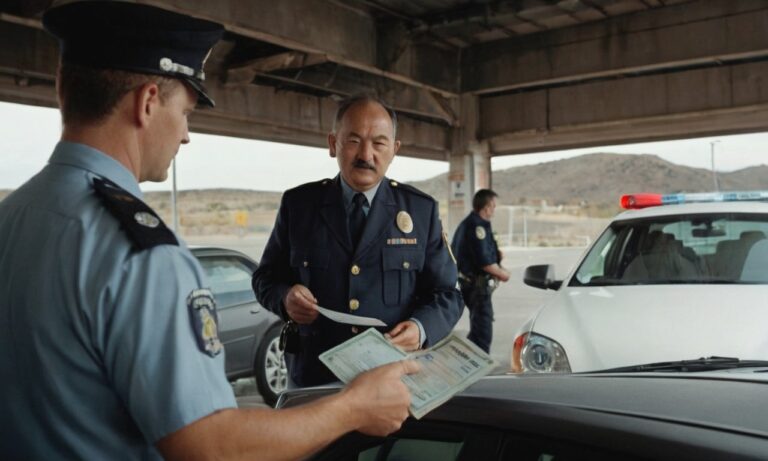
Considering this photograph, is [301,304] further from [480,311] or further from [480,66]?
[480,66]

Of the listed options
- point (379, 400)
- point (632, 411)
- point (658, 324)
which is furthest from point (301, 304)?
point (658, 324)

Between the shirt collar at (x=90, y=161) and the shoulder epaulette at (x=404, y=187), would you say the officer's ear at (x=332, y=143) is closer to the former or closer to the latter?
the shoulder epaulette at (x=404, y=187)

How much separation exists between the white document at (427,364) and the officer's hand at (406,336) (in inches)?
29.7

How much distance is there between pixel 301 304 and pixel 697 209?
3161 mm

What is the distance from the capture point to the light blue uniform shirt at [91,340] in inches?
43.9

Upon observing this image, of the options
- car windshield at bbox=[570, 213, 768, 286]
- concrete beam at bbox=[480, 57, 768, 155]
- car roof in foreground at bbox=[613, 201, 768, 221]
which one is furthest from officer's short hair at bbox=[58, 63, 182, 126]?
concrete beam at bbox=[480, 57, 768, 155]

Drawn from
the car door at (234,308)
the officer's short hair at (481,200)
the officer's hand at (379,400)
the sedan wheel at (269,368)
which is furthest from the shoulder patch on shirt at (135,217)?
the officer's short hair at (481,200)

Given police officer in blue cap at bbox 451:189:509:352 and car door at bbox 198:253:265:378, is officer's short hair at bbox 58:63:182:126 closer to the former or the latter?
car door at bbox 198:253:265:378

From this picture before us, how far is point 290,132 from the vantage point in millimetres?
12242

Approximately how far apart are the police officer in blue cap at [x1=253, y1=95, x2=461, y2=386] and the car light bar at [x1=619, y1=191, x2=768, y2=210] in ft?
9.54

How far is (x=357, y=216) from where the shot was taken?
293 centimetres

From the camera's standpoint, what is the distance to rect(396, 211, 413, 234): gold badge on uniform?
2.88m

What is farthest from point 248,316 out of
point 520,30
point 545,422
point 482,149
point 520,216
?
point 520,216

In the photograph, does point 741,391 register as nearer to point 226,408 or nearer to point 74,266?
point 226,408
